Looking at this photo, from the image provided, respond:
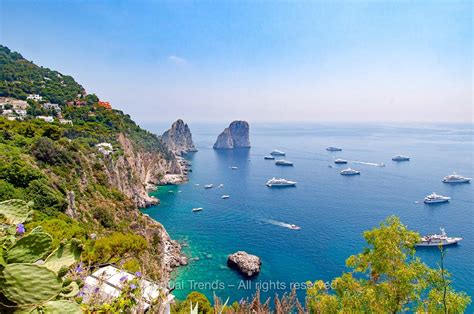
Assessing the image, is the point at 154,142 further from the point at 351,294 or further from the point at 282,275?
the point at 351,294

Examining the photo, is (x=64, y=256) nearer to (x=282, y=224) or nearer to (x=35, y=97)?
(x=282, y=224)

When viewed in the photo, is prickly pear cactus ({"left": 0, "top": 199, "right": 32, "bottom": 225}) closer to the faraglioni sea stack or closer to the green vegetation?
the green vegetation

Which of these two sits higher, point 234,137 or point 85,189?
point 234,137

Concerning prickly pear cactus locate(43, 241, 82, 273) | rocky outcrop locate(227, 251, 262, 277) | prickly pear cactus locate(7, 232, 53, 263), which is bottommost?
rocky outcrop locate(227, 251, 262, 277)

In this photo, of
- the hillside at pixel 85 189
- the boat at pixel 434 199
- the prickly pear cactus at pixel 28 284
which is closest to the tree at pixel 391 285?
the hillside at pixel 85 189

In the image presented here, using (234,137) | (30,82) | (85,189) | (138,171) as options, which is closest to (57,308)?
(85,189)

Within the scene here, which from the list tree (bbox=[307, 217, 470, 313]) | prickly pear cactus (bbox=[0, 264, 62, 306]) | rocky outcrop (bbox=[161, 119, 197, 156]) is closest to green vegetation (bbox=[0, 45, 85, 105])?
rocky outcrop (bbox=[161, 119, 197, 156])
